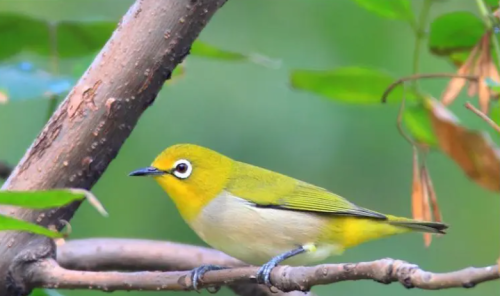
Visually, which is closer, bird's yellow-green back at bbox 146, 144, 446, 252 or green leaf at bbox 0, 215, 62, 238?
green leaf at bbox 0, 215, 62, 238

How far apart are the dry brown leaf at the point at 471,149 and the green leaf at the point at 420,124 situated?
0.66 ft

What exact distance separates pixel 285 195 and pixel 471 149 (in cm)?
72

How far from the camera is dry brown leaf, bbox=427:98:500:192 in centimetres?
205

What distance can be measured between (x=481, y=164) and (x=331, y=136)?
8.19 feet

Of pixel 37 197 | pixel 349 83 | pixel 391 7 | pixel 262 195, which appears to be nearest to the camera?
pixel 37 197

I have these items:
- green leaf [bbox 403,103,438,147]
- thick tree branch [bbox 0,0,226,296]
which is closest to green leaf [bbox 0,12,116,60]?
thick tree branch [bbox 0,0,226,296]

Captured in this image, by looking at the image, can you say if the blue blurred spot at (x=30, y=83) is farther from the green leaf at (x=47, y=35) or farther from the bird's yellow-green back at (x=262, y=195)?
the bird's yellow-green back at (x=262, y=195)

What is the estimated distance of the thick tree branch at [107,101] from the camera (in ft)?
6.24

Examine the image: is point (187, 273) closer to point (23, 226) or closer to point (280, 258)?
point (280, 258)

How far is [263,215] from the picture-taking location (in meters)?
2.43

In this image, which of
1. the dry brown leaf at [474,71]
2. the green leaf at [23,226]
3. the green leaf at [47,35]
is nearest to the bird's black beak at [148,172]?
the green leaf at [47,35]

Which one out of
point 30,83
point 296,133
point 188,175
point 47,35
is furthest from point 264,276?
point 296,133

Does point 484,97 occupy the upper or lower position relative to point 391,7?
lower

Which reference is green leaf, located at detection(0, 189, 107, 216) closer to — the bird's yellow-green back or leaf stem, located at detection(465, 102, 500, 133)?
leaf stem, located at detection(465, 102, 500, 133)
